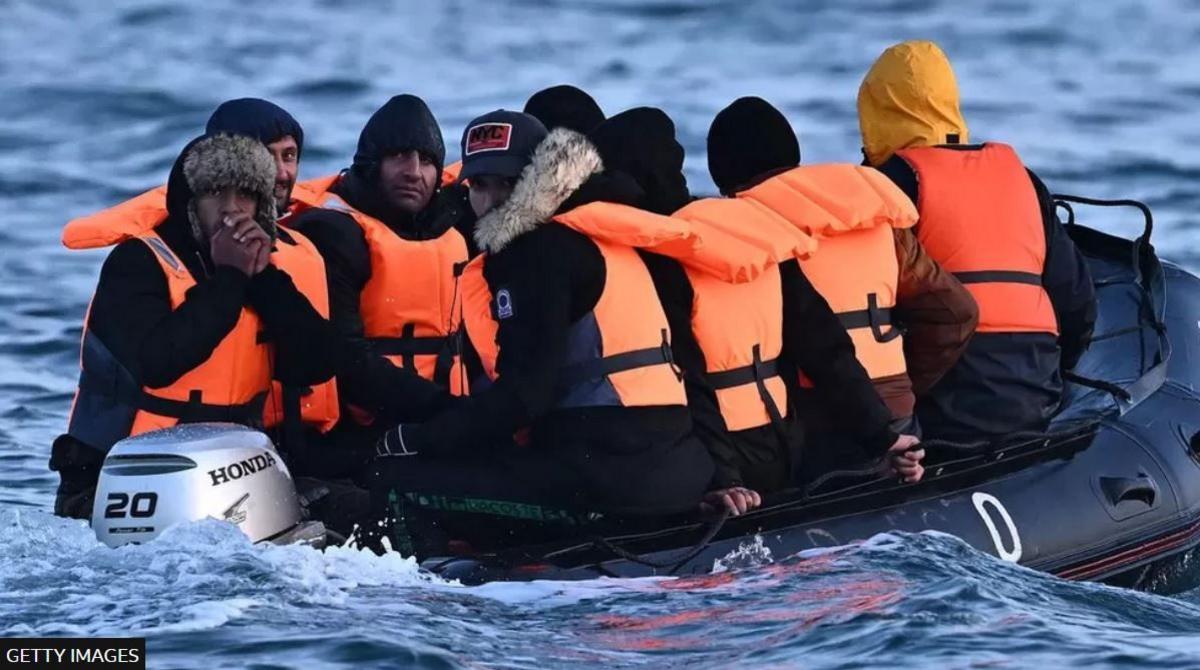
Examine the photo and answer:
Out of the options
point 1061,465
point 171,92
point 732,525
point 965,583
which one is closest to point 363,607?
point 732,525

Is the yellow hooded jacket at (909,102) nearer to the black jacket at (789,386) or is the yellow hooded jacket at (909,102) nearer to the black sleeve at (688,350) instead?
the black jacket at (789,386)

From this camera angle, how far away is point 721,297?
6648 mm

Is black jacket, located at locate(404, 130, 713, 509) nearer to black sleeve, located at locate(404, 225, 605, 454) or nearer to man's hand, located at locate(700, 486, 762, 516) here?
black sleeve, located at locate(404, 225, 605, 454)

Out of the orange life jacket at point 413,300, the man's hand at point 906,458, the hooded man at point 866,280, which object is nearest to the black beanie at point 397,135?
the orange life jacket at point 413,300

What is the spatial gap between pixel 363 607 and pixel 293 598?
7.3 inches

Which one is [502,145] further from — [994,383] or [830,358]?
[994,383]

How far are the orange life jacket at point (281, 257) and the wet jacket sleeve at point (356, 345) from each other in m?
0.09

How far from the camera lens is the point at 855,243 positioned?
6.98 metres

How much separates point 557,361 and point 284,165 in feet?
5.17

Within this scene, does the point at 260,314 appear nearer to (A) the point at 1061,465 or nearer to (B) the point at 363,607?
(B) the point at 363,607

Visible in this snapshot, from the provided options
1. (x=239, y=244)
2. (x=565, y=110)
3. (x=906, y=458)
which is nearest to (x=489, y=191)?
(x=239, y=244)

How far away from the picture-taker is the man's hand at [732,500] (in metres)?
6.64

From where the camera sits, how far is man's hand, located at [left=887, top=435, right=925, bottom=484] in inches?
273

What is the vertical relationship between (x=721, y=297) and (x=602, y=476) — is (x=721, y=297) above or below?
above
